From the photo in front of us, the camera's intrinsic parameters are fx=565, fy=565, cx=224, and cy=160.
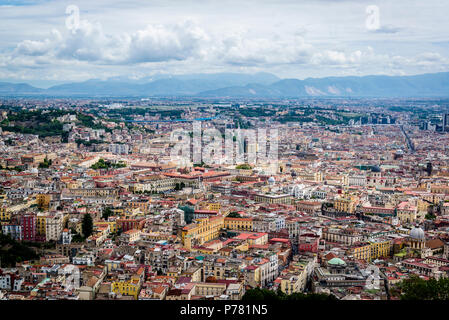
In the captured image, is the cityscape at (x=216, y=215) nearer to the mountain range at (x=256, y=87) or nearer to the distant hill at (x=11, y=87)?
the distant hill at (x=11, y=87)

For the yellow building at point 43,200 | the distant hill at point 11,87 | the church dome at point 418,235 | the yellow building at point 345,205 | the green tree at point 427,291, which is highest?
the distant hill at point 11,87

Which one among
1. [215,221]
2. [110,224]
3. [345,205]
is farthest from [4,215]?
[345,205]

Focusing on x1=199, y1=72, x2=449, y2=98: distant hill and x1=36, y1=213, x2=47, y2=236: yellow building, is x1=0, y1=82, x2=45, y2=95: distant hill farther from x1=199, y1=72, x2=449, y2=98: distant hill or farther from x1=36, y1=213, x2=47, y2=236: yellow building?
x1=199, y1=72, x2=449, y2=98: distant hill

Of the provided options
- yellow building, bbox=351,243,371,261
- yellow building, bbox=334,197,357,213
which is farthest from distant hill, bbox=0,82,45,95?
yellow building, bbox=351,243,371,261

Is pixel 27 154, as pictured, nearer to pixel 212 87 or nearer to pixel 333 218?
pixel 333 218

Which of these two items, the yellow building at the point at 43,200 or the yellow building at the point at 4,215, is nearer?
the yellow building at the point at 4,215

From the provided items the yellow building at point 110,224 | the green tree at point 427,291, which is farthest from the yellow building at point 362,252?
the yellow building at point 110,224
